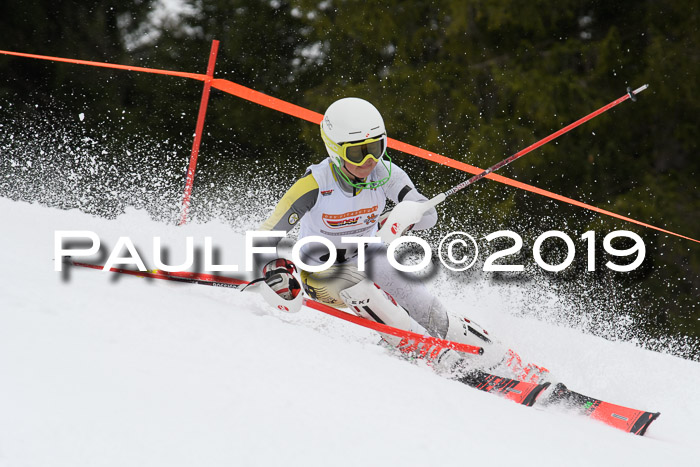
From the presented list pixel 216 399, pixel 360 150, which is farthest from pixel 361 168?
pixel 216 399

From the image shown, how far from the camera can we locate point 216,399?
206cm

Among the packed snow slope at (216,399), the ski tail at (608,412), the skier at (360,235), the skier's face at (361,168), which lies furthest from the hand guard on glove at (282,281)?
the ski tail at (608,412)

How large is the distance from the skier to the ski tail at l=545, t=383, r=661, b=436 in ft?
0.65

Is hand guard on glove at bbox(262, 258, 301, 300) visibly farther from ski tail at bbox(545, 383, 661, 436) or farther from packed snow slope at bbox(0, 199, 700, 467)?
ski tail at bbox(545, 383, 661, 436)

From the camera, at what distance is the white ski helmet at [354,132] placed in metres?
3.23

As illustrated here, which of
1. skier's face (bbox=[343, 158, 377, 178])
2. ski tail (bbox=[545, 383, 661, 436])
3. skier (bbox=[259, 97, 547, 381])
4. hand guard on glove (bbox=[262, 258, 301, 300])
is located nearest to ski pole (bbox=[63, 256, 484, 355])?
skier (bbox=[259, 97, 547, 381])

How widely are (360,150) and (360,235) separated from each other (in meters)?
0.54

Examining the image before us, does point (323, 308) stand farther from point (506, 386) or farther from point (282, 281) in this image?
point (506, 386)

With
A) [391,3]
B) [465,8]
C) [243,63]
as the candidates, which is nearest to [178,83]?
[243,63]

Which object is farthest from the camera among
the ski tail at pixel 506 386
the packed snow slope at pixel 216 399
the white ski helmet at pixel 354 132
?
the ski tail at pixel 506 386

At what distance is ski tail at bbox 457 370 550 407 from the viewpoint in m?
3.43

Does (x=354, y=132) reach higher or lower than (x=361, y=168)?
higher

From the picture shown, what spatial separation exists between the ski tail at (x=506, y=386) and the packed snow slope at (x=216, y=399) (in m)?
0.21

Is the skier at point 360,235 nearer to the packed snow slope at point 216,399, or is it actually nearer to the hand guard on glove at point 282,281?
the hand guard on glove at point 282,281
